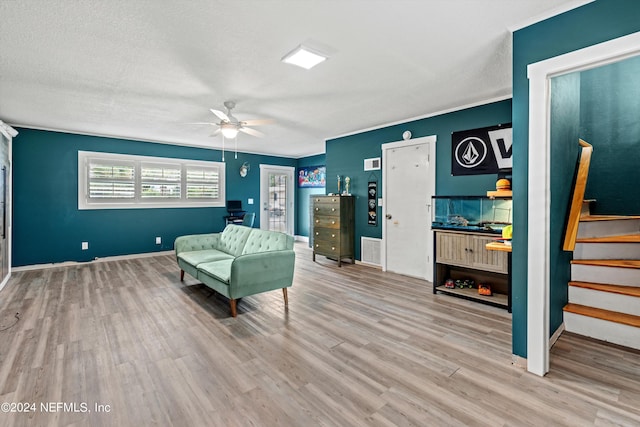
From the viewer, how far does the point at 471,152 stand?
4.05 m

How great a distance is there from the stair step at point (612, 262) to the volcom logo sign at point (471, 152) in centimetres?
163

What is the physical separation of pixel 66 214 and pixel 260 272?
15.3ft

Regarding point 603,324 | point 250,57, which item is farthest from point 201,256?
point 603,324

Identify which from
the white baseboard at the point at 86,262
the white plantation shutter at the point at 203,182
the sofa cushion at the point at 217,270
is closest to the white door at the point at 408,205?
the sofa cushion at the point at 217,270

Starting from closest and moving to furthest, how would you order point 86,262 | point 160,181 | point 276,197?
point 86,262, point 160,181, point 276,197

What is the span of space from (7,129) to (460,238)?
6.58 meters

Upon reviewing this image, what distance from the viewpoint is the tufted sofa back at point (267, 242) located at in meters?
3.57

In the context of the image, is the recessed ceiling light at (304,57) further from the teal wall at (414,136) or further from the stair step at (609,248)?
the stair step at (609,248)

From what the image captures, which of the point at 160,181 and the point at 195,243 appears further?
the point at 160,181

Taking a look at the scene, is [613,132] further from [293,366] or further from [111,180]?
[111,180]

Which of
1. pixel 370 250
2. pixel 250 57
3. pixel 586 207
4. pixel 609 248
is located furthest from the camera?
pixel 370 250

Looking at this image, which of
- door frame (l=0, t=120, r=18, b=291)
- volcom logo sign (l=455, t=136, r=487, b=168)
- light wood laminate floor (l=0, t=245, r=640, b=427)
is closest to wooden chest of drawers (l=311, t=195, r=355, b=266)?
light wood laminate floor (l=0, t=245, r=640, b=427)

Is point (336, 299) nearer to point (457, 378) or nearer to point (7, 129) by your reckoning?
point (457, 378)

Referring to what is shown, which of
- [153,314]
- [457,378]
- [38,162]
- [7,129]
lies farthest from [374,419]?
[38,162]
